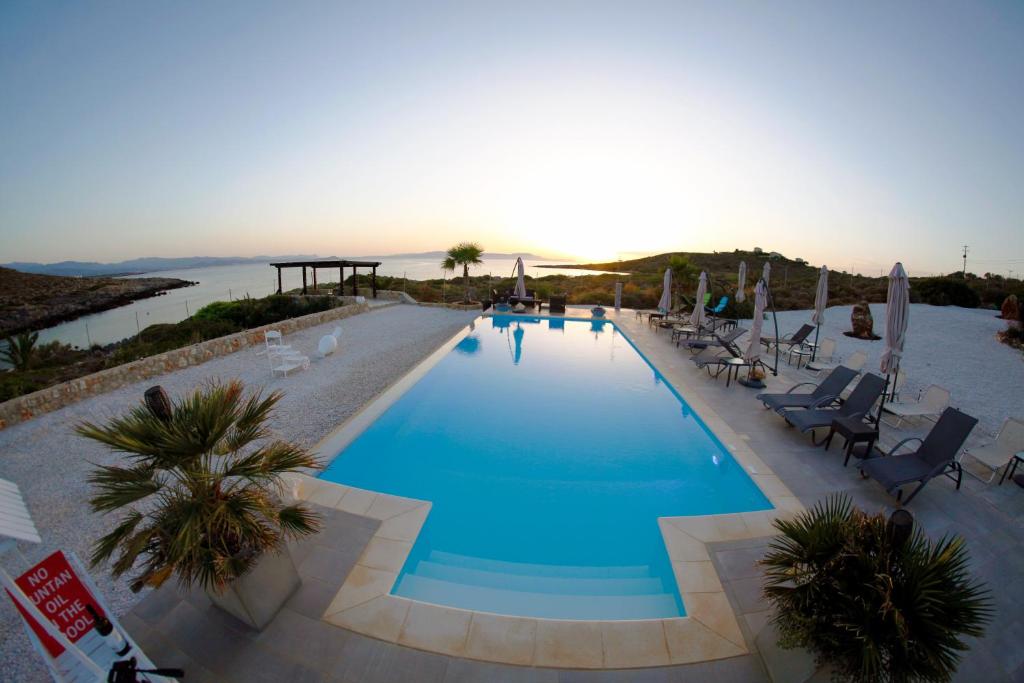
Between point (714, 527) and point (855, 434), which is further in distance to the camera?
point (855, 434)

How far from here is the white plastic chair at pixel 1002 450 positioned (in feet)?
13.3

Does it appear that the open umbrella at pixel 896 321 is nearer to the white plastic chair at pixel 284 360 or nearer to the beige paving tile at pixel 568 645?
the beige paving tile at pixel 568 645

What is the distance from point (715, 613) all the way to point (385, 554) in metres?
2.44

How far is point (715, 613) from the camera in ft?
8.63

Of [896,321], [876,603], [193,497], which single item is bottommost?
[876,603]

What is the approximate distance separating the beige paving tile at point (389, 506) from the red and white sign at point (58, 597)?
70.7 inches

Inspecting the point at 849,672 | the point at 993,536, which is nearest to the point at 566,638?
the point at 849,672

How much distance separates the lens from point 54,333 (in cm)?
2566

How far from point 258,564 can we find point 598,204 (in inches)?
827

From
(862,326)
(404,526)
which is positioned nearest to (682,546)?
(404,526)

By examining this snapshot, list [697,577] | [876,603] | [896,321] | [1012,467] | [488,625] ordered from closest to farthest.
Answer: [876,603] < [488,625] < [697,577] < [1012,467] < [896,321]

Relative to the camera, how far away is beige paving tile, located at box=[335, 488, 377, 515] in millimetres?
3580

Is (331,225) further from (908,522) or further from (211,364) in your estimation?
(908,522)

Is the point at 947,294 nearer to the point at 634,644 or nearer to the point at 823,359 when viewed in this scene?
the point at 823,359
